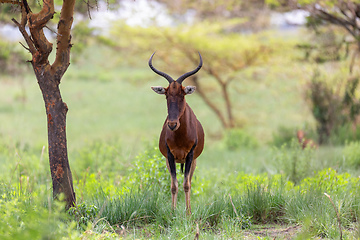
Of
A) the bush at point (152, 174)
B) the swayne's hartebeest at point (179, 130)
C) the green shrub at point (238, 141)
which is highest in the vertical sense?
the swayne's hartebeest at point (179, 130)

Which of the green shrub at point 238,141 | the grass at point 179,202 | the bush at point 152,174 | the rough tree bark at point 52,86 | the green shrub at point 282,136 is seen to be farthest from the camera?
the green shrub at point 238,141

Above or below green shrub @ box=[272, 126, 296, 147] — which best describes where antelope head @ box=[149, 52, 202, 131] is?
above

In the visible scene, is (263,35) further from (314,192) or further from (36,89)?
(36,89)

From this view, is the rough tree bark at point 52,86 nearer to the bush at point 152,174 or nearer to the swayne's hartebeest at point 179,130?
the swayne's hartebeest at point 179,130

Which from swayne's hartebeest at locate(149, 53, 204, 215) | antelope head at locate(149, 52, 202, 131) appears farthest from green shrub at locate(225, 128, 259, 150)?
antelope head at locate(149, 52, 202, 131)

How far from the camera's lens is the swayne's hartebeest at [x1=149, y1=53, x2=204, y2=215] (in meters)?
4.19

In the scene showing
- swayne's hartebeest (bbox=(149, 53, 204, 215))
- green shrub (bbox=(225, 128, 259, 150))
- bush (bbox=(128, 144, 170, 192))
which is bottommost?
green shrub (bbox=(225, 128, 259, 150))

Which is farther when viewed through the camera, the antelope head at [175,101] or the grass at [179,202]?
the antelope head at [175,101]

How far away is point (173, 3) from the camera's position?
62.3 feet

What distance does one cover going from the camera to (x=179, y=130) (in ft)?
14.6

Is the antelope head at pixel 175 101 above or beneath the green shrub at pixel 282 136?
above

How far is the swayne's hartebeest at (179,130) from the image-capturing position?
4.19 metres

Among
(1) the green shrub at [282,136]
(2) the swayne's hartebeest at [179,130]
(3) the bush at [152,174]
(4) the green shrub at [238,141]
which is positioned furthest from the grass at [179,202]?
(4) the green shrub at [238,141]

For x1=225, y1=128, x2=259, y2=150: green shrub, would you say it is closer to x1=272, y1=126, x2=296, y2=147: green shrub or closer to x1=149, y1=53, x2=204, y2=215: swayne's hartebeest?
x1=272, y1=126, x2=296, y2=147: green shrub
